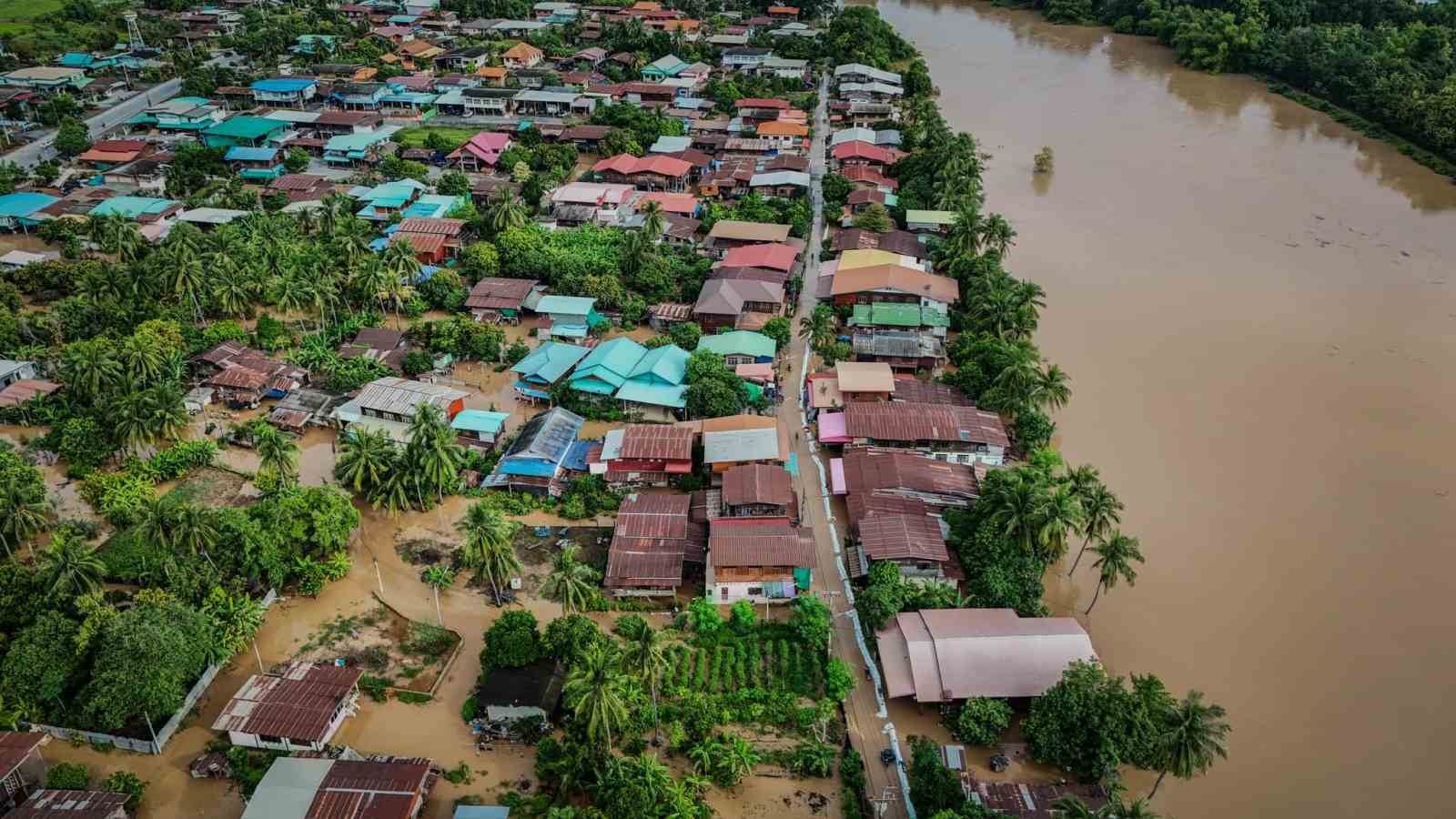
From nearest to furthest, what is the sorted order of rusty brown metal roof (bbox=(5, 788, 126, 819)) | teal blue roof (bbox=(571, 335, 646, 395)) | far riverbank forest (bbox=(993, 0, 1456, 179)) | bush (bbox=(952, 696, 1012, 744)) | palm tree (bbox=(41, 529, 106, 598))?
1. rusty brown metal roof (bbox=(5, 788, 126, 819))
2. bush (bbox=(952, 696, 1012, 744))
3. palm tree (bbox=(41, 529, 106, 598))
4. teal blue roof (bbox=(571, 335, 646, 395))
5. far riverbank forest (bbox=(993, 0, 1456, 179))

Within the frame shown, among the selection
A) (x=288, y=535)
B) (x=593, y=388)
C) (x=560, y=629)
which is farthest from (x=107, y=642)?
(x=593, y=388)

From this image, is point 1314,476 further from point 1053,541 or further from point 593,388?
point 593,388

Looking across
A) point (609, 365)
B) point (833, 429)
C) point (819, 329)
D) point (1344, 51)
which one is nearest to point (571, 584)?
point (833, 429)

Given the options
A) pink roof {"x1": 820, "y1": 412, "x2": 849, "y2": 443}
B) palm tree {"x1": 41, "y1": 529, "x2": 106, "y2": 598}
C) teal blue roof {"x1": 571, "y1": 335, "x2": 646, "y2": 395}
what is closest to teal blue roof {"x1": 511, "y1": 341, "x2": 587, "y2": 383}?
teal blue roof {"x1": 571, "y1": 335, "x2": 646, "y2": 395}

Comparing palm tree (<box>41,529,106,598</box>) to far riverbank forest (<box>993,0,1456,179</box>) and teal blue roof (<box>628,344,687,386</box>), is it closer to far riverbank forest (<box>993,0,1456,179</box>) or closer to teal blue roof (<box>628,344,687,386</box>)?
teal blue roof (<box>628,344,687,386</box>)

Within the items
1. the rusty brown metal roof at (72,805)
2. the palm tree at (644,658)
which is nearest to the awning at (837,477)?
the palm tree at (644,658)
